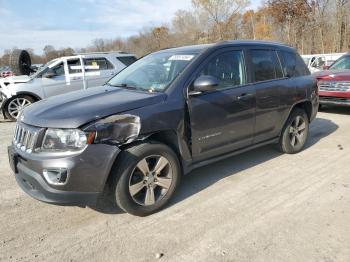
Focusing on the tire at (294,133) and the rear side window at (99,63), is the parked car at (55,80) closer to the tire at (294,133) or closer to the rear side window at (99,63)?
the rear side window at (99,63)

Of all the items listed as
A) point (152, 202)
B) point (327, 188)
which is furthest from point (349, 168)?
point (152, 202)

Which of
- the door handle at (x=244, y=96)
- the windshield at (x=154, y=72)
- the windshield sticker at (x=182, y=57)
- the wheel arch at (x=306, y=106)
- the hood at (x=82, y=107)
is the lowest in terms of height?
the wheel arch at (x=306, y=106)

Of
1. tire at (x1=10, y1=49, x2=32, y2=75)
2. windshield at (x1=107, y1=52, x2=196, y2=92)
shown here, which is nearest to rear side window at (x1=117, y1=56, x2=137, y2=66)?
tire at (x1=10, y1=49, x2=32, y2=75)

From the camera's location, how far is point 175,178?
3865mm

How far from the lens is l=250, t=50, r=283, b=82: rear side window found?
15.7 ft

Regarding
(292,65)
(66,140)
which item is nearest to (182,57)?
(66,140)

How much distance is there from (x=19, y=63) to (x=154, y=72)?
9927mm

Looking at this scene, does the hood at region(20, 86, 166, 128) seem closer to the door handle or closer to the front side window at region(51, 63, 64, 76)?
the door handle

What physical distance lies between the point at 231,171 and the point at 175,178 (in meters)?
1.31

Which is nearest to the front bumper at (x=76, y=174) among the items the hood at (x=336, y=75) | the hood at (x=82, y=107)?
the hood at (x=82, y=107)

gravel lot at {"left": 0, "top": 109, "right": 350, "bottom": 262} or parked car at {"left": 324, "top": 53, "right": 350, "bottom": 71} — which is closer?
gravel lot at {"left": 0, "top": 109, "right": 350, "bottom": 262}

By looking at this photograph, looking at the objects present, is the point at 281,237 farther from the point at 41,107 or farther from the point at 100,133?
the point at 41,107

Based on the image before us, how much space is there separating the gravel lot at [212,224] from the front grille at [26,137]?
80cm

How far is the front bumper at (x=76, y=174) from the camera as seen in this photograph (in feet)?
10.4
